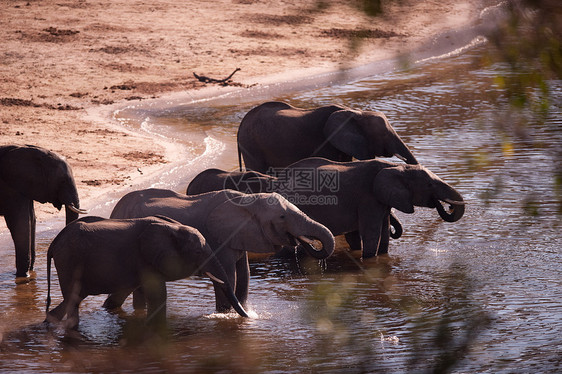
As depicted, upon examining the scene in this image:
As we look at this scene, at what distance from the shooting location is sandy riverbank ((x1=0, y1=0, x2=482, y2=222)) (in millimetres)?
12383

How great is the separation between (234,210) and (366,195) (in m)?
2.00

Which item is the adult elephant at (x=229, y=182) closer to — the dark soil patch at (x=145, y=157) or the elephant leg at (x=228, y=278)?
the elephant leg at (x=228, y=278)

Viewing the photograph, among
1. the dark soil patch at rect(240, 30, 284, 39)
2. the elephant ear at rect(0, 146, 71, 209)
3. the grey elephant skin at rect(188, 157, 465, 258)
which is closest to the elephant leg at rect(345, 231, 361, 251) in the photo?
the grey elephant skin at rect(188, 157, 465, 258)

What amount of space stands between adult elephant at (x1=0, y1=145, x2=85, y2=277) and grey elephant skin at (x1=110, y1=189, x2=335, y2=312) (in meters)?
1.22

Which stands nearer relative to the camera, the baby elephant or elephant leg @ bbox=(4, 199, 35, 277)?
the baby elephant

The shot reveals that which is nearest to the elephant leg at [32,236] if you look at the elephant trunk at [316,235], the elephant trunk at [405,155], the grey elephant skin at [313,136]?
the elephant trunk at [316,235]

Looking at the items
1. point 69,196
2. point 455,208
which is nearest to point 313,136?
point 455,208

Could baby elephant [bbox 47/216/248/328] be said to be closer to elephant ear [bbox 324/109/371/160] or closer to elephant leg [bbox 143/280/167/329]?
elephant leg [bbox 143/280/167/329]

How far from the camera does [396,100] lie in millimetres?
17047

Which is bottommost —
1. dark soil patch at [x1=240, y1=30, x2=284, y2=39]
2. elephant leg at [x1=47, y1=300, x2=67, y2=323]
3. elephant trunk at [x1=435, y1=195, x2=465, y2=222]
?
elephant leg at [x1=47, y1=300, x2=67, y2=323]

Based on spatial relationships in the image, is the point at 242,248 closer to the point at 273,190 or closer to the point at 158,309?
the point at 158,309

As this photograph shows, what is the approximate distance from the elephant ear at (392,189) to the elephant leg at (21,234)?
326cm

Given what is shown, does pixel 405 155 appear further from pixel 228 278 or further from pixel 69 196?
pixel 69 196

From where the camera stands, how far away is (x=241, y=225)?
692 centimetres
